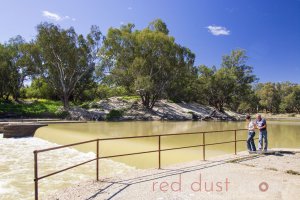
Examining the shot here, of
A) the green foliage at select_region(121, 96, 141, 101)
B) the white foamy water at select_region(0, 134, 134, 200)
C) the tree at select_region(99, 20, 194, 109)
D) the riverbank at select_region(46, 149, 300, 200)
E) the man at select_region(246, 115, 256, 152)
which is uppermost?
the tree at select_region(99, 20, 194, 109)

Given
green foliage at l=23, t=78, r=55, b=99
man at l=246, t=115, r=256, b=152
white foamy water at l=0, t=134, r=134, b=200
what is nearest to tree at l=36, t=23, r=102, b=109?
green foliage at l=23, t=78, r=55, b=99

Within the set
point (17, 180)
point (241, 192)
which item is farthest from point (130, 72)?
point (241, 192)

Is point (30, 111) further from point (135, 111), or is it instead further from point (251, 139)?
point (251, 139)

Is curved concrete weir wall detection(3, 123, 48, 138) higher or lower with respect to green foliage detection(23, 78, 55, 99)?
lower

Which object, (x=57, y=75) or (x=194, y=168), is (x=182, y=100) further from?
(x=194, y=168)

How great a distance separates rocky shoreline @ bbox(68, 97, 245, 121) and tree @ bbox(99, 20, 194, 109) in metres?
2.80

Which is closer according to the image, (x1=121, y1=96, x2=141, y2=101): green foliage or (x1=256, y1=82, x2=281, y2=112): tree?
(x1=121, y1=96, x2=141, y2=101): green foliage

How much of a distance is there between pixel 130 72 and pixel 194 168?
39.0 m

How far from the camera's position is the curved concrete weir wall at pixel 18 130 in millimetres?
20375

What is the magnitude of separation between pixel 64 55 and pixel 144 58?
41.0 ft

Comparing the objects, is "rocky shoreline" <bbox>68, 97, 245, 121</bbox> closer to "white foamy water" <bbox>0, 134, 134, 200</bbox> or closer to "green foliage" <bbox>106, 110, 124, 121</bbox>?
"green foliage" <bbox>106, 110, 124, 121</bbox>

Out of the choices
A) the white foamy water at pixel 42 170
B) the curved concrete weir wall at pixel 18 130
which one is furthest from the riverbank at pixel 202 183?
the curved concrete weir wall at pixel 18 130

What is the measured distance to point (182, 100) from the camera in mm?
61312

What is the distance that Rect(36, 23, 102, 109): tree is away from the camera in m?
39.7
